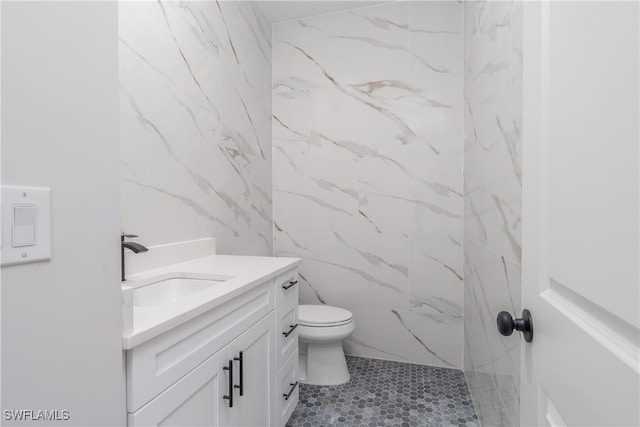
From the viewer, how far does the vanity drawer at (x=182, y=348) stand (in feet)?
2.36

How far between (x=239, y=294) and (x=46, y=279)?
64 centimetres

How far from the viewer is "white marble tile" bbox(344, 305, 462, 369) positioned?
7.46 ft

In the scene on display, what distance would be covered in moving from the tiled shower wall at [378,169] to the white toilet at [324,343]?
0.38 meters

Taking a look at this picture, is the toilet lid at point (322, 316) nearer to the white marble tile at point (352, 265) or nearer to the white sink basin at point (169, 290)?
the white marble tile at point (352, 265)

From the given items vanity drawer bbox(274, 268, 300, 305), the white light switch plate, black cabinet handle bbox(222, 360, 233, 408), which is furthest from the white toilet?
the white light switch plate

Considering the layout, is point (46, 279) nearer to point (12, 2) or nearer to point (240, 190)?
point (12, 2)

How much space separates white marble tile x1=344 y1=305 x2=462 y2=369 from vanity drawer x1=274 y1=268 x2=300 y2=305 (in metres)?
0.95

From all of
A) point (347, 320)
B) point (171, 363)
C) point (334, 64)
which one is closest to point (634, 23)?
point (171, 363)

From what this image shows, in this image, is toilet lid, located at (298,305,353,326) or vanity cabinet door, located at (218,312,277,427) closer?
vanity cabinet door, located at (218,312,277,427)

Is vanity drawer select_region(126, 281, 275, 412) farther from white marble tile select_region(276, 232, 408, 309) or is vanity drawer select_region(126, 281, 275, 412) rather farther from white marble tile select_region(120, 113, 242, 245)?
white marble tile select_region(276, 232, 408, 309)

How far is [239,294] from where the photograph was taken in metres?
1.11

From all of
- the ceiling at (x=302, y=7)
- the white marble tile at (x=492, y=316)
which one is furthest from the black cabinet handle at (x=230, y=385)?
the ceiling at (x=302, y=7)

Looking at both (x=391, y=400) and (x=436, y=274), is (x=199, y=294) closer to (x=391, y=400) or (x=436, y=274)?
(x=391, y=400)
